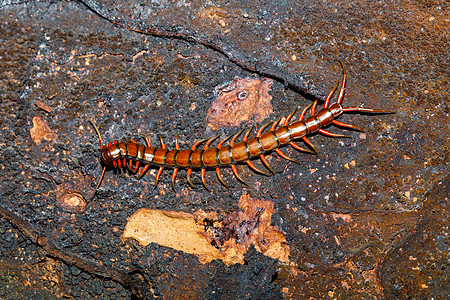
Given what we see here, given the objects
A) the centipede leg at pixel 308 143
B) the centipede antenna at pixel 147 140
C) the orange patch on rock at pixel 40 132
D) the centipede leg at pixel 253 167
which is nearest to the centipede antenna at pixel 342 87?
the centipede leg at pixel 308 143

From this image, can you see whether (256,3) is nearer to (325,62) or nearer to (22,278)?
(325,62)

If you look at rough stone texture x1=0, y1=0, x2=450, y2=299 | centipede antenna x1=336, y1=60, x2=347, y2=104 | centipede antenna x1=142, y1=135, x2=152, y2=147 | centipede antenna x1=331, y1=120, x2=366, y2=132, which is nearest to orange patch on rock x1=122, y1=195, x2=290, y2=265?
rough stone texture x1=0, y1=0, x2=450, y2=299

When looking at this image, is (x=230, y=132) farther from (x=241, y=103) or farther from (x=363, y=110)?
(x=363, y=110)

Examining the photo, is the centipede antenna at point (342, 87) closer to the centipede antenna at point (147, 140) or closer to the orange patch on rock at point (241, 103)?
the orange patch on rock at point (241, 103)

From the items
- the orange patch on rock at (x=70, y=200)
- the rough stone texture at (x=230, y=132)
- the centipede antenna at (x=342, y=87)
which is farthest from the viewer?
the orange patch on rock at (x=70, y=200)

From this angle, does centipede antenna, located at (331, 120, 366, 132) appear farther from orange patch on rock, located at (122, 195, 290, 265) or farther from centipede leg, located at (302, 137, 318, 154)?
orange patch on rock, located at (122, 195, 290, 265)

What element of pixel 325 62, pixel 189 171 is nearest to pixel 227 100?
pixel 189 171

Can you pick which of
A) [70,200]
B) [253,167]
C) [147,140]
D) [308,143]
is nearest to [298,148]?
[308,143]
